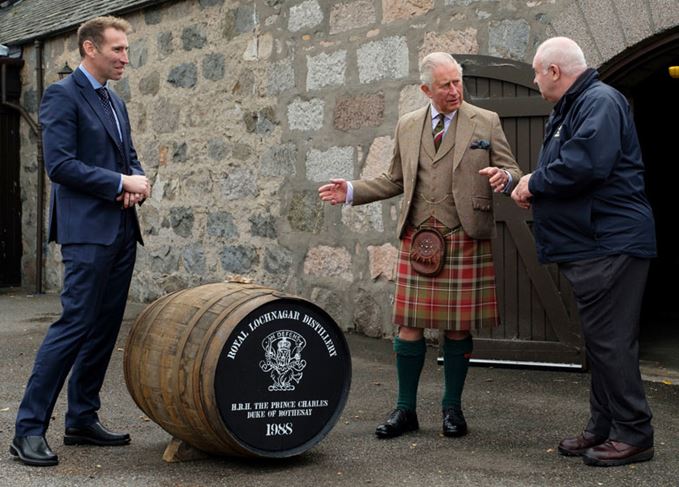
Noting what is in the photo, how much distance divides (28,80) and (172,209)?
3693mm

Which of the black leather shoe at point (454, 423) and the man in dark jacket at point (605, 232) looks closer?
the man in dark jacket at point (605, 232)

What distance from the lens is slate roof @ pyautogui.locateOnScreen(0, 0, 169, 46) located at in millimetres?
10887

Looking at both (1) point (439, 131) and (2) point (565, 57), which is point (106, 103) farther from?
(2) point (565, 57)

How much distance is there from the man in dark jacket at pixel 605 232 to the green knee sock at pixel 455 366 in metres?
0.68

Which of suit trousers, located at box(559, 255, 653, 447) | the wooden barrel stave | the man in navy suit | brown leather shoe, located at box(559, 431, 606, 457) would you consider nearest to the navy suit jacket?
the man in navy suit

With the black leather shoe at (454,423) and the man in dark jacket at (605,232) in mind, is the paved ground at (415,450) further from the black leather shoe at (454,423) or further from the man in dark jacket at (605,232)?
the man in dark jacket at (605,232)

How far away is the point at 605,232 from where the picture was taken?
432cm

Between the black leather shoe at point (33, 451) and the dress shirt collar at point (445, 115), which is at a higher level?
the dress shirt collar at point (445, 115)

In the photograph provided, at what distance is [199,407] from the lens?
4.05 meters

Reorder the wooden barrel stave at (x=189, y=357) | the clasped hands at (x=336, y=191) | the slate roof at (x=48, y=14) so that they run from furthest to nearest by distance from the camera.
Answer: the slate roof at (x=48, y=14), the clasped hands at (x=336, y=191), the wooden barrel stave at (x=189, y=357)

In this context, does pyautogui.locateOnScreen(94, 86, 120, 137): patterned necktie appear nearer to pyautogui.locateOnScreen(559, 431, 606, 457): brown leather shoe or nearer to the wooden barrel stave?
the wooden barrel stave

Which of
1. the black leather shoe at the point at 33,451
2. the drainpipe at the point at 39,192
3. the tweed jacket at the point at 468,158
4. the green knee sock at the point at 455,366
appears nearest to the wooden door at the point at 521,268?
the tweed jacket at the point at 468,158

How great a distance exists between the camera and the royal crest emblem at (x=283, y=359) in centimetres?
420

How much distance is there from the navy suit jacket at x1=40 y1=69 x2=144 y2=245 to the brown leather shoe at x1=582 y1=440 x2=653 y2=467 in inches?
88.2
